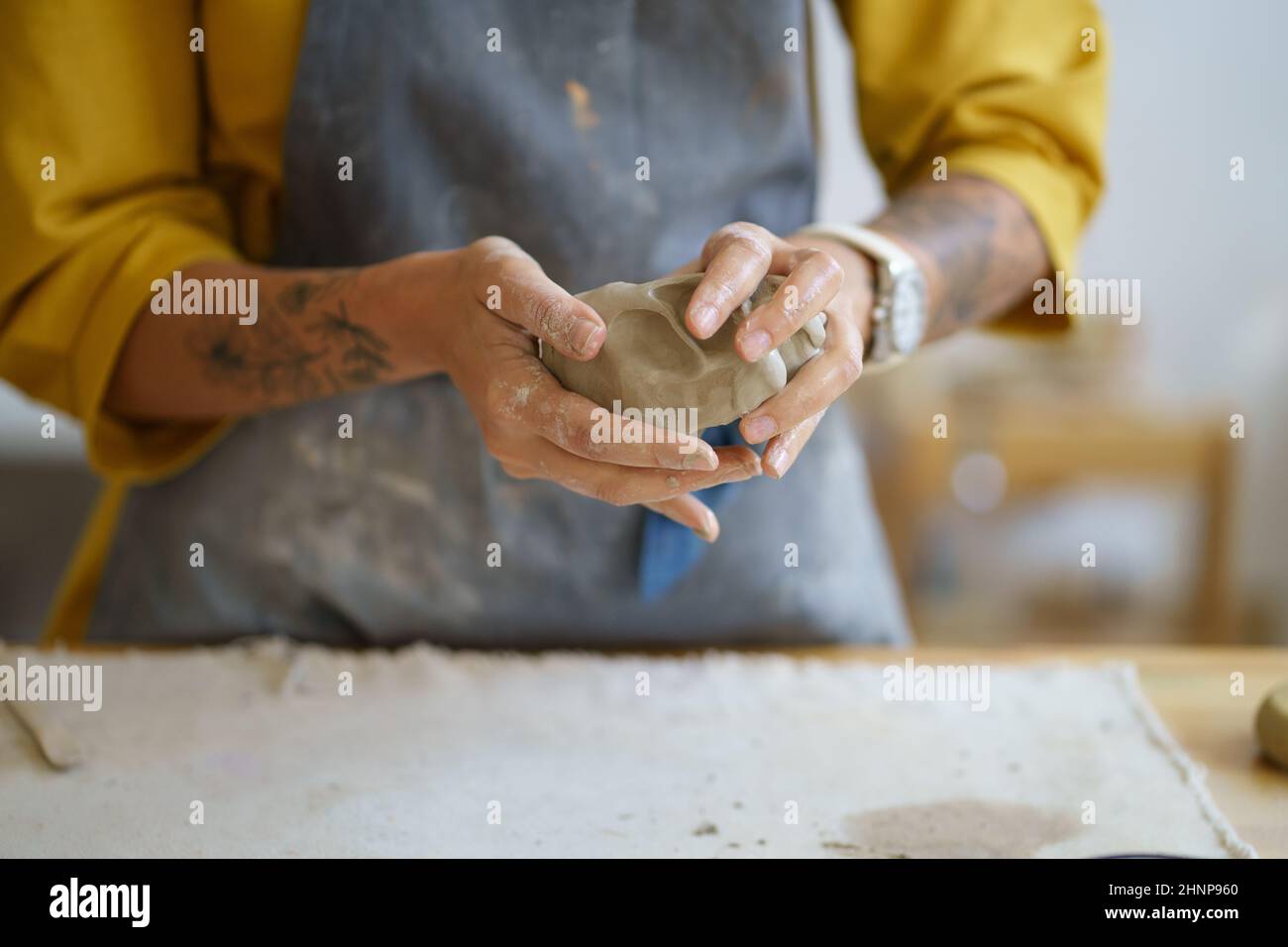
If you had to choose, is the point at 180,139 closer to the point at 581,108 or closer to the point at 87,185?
the point at 87,185

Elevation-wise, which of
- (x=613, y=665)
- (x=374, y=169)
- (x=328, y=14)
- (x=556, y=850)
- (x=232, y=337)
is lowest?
(x=556, y=850)

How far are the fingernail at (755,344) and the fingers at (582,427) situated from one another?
0.17 ft

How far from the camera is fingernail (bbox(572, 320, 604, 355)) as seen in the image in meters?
0.59

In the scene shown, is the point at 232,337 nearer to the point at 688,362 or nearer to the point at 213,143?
the point at 213,143

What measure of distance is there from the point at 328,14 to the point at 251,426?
0.33m

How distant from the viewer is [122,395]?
0.86 m

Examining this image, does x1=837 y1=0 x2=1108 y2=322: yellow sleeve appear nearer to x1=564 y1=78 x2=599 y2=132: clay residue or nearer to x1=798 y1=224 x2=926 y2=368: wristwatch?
x1=798 y1=224 x2=926 y2=368: wristwatch

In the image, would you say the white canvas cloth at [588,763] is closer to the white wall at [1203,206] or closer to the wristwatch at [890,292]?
the wristwatch at [890,292]

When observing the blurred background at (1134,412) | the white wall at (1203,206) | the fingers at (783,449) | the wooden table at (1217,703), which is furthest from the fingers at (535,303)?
the white wall at (1203,206)

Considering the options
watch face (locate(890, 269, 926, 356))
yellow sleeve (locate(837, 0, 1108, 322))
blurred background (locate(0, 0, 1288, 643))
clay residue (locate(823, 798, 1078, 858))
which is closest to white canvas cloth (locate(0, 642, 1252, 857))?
clay residue (locate(823, 798, 1078, 858))

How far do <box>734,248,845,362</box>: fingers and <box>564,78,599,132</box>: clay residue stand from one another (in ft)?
1.09

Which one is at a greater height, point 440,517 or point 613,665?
point 440,517

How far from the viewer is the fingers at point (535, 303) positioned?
0.60 metres

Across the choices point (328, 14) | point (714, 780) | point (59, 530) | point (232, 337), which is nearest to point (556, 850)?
point (714, 780)
